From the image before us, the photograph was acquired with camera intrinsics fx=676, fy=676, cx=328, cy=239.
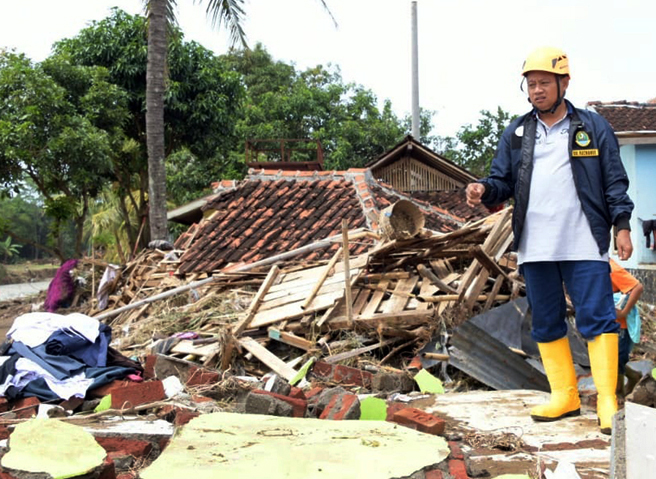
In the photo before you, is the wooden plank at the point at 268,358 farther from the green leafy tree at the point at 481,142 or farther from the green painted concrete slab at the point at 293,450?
the green leafy tree at the point at 481,142

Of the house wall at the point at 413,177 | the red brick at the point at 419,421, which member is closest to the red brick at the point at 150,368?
the red brick at the point at 419,421

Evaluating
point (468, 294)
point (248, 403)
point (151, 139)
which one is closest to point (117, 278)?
point (151, 139)

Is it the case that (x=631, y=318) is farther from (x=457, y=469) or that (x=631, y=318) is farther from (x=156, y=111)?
(x=156, y=111)

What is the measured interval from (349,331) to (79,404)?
8.37 feet

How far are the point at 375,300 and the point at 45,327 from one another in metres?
3.09

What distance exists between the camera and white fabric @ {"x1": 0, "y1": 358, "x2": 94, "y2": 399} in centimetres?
514

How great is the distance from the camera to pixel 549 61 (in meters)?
3.60

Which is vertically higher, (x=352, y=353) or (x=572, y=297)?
(x=572, y=297)

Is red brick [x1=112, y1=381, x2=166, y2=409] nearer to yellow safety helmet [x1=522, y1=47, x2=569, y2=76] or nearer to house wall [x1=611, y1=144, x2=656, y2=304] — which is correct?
yellow safety helmet [x1=522, y1=47, x2=569, y2=76]

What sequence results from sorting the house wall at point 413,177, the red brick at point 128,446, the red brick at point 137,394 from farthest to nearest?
the house wall at point 413,177
the red brick at point 137,394
the red brick at point 128,446

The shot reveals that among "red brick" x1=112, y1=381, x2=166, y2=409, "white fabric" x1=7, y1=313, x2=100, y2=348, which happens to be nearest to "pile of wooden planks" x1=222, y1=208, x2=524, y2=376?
"white fabric" x1=7, y1=313, x2=100, y2=348

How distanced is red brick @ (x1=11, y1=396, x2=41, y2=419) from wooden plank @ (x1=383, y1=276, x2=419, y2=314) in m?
3.21

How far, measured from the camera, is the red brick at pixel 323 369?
19.3 feet

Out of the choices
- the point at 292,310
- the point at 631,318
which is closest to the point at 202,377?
the point at 292,310
